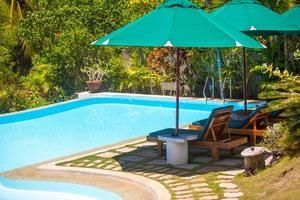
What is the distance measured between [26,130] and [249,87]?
25.9 ft

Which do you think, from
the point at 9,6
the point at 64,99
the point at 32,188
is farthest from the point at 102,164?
the point at 9,6

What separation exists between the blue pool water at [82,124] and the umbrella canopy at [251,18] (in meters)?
4.48

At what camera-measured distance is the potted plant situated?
21.2 m

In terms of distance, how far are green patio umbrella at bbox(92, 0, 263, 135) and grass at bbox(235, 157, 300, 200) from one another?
2.14 m

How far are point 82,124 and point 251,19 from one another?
286 inches

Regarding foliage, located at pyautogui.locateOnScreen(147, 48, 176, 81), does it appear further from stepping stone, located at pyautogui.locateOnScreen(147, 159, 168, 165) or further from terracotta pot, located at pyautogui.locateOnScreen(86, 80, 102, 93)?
stepping stone, located at pyautogui.locateOnScreen(147, 159, 168, 165)

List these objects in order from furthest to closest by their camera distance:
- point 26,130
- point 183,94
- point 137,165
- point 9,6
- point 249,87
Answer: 1. point 9,6
2. point 183,94
3. point 249,87
4. point 26,130
5. point 137,165

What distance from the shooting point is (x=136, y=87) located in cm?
2136

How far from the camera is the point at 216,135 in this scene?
9.98 m

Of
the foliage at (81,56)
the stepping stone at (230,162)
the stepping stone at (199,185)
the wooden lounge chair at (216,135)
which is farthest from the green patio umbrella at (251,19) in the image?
the foliage at (81,56)

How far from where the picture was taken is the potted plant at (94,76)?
69.4ft

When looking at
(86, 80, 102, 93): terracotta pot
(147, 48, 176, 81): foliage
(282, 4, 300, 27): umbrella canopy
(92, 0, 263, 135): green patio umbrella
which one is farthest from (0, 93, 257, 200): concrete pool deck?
(86, 80, 102, 93): terracotta pot

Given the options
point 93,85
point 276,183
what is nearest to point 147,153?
point 276,183

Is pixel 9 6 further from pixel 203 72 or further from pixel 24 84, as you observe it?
pixel 203 72
